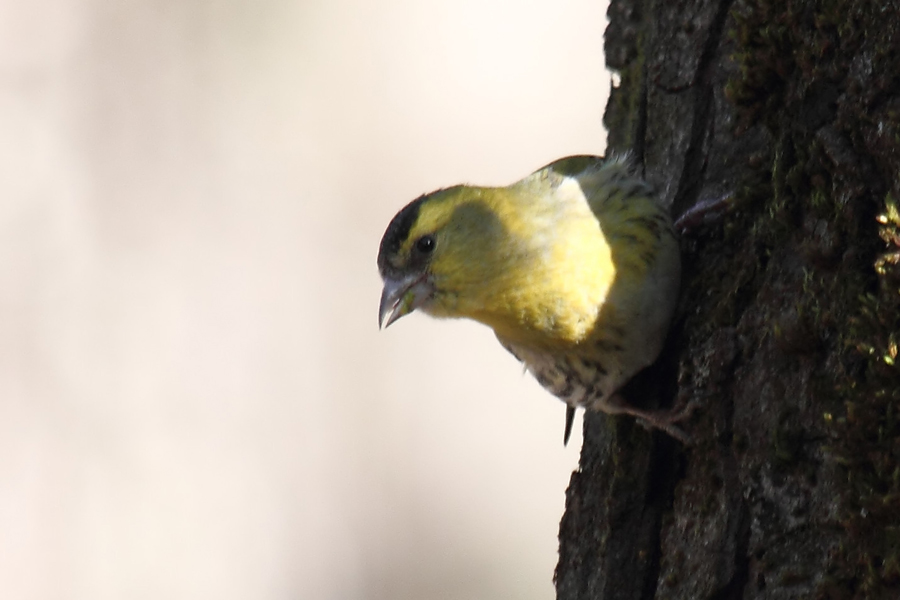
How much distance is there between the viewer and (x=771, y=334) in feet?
8.75

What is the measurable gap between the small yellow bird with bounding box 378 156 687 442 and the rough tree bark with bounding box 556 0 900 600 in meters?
0.09

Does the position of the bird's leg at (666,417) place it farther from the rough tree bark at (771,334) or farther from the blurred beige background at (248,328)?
the blurred beige background at (248,328)

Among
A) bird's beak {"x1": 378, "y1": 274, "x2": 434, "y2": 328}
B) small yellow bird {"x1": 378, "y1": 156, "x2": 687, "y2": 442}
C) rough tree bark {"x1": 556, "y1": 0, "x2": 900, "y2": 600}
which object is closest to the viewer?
rough tree bark {"x1": 556, "y1": 0, "x2": 900, "y2": 600}

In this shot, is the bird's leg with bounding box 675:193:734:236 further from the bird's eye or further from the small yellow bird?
the bird's eye

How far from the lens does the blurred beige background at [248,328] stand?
21.4 feet

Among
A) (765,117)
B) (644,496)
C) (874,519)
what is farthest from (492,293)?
(874,519)

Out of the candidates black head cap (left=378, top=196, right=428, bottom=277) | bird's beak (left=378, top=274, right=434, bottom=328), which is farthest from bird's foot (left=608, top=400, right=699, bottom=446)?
black head cap (left=378, top=196, right=428, bottom=277)

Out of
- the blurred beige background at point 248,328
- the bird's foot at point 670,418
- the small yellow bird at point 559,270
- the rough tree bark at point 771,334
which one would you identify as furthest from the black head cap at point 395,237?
the blurred beige background at point 248,328

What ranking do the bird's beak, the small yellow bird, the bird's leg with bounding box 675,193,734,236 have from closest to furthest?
the bird's leg with bounding box 675,193,734,236
the small yellow bird
the bird's beak

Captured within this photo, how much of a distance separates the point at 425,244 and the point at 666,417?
1.11 meters

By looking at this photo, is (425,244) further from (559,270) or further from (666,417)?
(666,417)

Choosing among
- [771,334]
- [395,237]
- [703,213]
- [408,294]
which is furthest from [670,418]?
[395,237]

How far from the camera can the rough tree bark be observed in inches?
93.2

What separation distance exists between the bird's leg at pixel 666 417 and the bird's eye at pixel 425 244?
885mm
